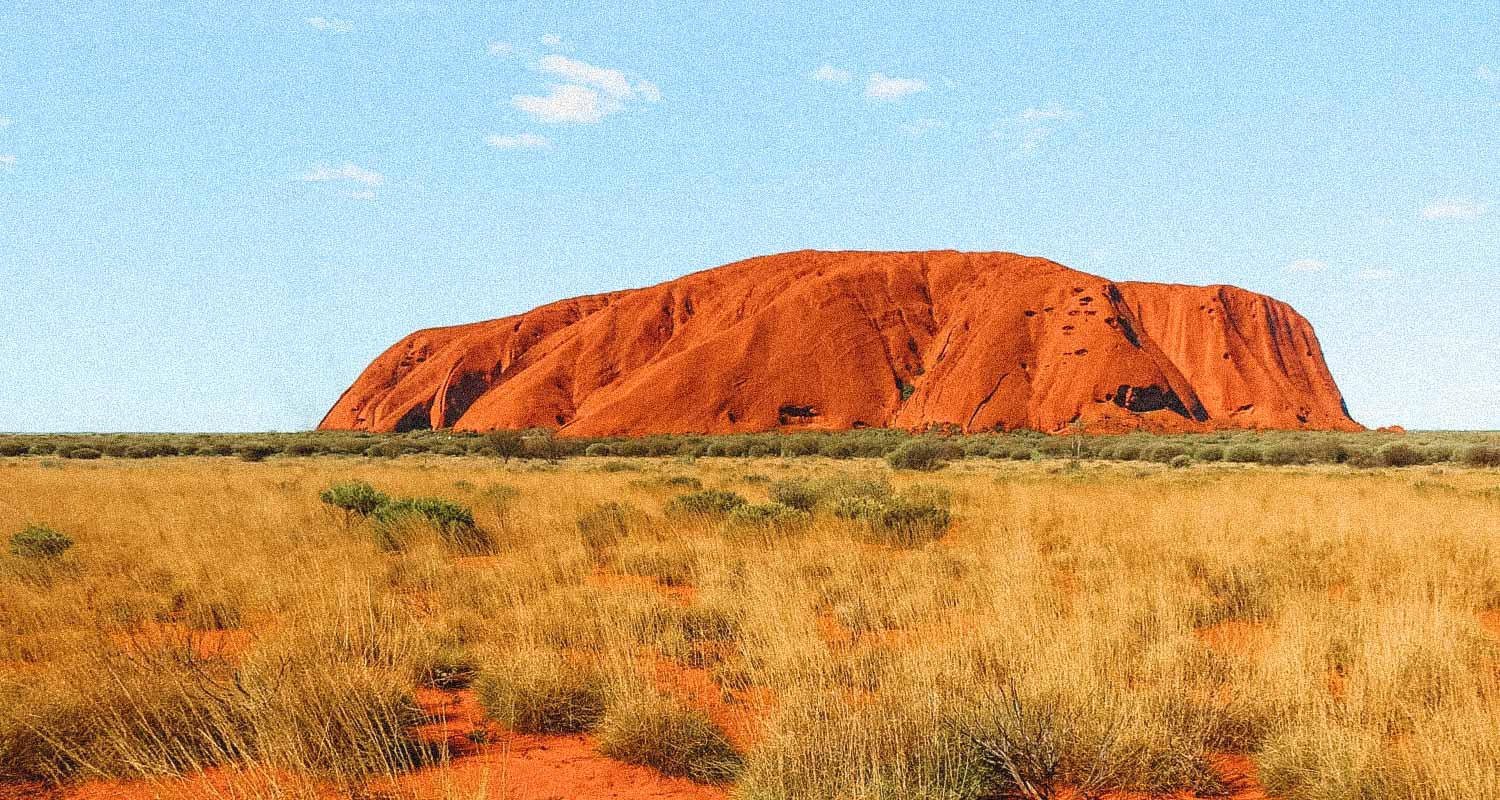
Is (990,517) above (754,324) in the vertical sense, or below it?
below

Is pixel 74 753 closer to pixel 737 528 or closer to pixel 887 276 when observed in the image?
pixel 737 528

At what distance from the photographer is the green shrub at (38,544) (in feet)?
28.6

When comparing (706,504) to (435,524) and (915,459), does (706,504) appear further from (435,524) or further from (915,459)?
(915,459)

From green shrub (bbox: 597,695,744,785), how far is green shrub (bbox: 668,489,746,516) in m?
7.49

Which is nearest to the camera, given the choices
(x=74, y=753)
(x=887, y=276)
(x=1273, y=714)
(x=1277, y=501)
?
(x=74, y=753)

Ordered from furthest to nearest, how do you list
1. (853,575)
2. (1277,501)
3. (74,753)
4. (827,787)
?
(1277,501) < (853,575) < (74,753) < (827,787)

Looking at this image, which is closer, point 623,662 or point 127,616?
point 623,662

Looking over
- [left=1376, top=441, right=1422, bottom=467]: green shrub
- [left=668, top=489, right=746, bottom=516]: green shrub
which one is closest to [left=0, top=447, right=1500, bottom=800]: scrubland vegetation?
[left=668, top=489, right=746, bottom=516]: green shrub

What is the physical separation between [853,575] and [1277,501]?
34.4 ft

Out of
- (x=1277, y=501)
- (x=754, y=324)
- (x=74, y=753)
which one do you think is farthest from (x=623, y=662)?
(x=754, y=324)

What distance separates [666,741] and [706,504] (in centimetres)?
827

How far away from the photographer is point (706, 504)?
12367 millimetres

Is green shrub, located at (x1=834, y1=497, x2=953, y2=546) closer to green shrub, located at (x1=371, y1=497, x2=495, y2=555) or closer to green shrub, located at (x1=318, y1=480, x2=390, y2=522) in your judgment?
green shrub, located at (x1=371, y1=497, x2=495, y2=555)

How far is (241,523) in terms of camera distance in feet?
36.1
